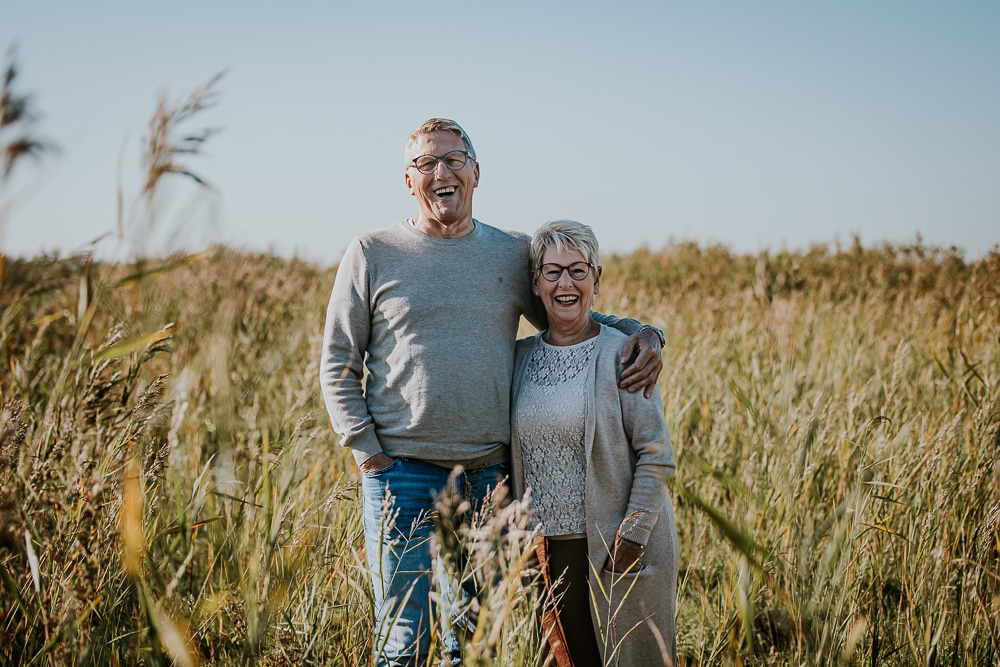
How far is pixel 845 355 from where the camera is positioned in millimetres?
4500

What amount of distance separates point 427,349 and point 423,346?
0.06 feet

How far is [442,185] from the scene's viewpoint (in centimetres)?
240

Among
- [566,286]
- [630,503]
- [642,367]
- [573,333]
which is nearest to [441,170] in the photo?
[566,286]

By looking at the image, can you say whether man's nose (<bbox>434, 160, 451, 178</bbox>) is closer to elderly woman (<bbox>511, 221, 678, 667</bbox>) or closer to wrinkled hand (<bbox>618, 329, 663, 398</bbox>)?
elderly woman (<bbox>511, 221, 678, 667</bbox>)

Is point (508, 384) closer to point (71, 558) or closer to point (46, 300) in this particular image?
point (71, 558)

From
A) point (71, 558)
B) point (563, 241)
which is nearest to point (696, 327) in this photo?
point (563, 241)

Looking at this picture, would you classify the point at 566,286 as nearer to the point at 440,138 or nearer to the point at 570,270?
the point at 570,270

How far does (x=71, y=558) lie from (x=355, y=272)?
127cm

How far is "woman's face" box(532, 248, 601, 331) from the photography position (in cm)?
229

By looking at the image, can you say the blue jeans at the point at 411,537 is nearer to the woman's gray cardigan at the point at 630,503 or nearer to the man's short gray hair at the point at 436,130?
the woman's gray cardigan at the point at 630,503

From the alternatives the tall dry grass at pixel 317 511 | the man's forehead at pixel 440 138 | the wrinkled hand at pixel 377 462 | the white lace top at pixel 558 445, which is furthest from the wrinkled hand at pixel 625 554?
the man's forehead at pixel 440 138

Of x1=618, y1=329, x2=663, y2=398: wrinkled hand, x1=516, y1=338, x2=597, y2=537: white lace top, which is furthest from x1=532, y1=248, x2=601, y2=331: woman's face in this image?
x1=618, y1=329, x2=663, y2=398: wrinkled hand

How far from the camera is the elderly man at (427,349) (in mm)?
2256

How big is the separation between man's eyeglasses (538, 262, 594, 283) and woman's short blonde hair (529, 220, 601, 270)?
30 mm
